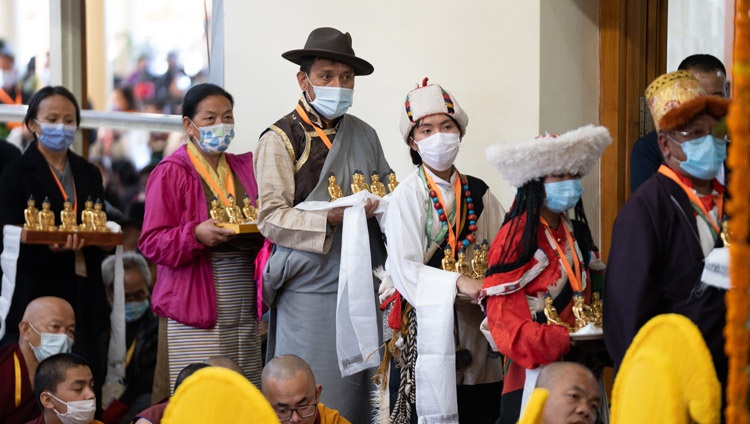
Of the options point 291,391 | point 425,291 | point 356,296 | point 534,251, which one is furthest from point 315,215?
point 534,251

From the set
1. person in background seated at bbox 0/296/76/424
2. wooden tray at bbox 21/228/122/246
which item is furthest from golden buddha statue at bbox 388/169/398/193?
person in background seated at bbox 0/296/76/424

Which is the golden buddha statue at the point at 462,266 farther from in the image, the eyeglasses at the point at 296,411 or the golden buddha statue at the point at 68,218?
the golden buddha statue at the point at 68,218

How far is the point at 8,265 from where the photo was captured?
576cm

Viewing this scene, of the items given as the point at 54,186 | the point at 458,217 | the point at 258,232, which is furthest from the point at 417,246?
the point at 54,186

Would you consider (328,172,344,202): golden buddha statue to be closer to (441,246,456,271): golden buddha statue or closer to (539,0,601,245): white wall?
(441,246,456,271): golden buddha statue

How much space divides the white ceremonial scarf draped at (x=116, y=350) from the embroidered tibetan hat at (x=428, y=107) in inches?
77.9

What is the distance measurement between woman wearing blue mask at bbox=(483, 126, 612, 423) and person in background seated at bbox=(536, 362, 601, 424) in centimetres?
24

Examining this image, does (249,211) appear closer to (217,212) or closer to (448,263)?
(217,212)

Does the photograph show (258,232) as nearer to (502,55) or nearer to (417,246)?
(417,246)

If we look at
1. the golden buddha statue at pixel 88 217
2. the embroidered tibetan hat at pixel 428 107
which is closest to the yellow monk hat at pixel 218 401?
the embroidered tibetan hat at pixel 428 107

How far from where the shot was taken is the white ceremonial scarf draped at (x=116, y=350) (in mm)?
6176

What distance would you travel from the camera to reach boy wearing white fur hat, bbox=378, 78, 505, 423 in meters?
4.66

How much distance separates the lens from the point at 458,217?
4926 mm

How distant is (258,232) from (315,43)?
3.01 feet
